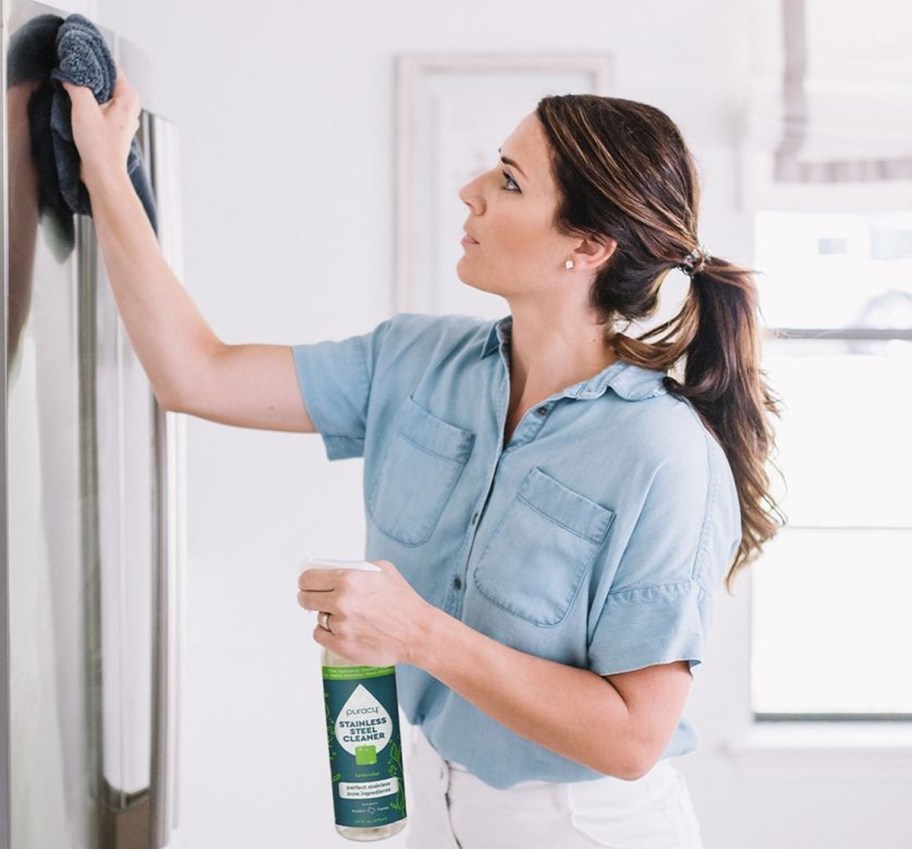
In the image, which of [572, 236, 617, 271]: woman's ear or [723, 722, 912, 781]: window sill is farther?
[723, 722, 912, 781]: window sill

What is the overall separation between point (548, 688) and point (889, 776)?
4.70 feet

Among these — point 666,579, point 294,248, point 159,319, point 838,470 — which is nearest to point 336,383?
point 159,319

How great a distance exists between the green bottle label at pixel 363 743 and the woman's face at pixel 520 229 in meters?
0.45

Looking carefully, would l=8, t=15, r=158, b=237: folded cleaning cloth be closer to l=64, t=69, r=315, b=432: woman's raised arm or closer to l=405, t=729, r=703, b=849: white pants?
l=64, t=69, r=315, b=432: woman's raised arm

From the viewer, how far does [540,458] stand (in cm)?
126

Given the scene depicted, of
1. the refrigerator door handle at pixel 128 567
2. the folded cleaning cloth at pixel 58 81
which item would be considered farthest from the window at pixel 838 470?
the folded cleaning cloth at pixel 58 81

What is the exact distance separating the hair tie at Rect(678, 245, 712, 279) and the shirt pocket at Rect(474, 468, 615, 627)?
0.96ft

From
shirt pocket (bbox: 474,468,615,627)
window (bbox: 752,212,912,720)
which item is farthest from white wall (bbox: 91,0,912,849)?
shirt pocket (bbox: 474,468,615,627)

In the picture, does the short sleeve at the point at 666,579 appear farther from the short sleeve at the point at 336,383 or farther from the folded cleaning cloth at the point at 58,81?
the folded cleaning cloth at the point at 58,81

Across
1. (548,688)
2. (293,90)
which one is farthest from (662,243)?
(293,90)

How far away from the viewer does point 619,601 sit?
3.82ft

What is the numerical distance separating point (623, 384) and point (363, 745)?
475mm

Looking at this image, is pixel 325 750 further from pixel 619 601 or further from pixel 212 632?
pixel 619 601

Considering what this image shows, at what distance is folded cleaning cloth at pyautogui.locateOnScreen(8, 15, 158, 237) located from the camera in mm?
995
